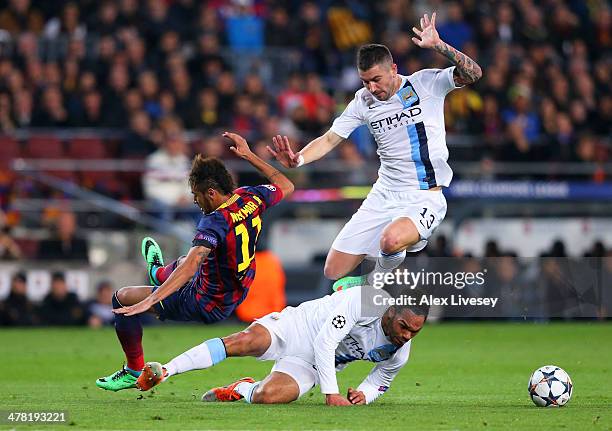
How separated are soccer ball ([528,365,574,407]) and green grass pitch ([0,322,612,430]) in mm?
115

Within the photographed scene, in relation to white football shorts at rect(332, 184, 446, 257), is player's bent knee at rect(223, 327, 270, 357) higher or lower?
lower

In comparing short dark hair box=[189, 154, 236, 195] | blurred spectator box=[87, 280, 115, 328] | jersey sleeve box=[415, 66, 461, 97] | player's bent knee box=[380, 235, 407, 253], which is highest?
jersey sleeve box=[415, 66, 461, 97]

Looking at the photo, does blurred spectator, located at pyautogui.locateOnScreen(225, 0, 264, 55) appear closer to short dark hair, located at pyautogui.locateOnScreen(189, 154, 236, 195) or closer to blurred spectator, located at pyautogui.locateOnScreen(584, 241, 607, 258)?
blurred spectator, located at pyautogui.locateOnScreen(584, 241, 607, 258)

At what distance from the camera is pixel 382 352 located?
9766 mm

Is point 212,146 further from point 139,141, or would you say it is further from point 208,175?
point 208,175

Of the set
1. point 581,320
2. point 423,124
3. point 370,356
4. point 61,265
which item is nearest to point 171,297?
point 370,356

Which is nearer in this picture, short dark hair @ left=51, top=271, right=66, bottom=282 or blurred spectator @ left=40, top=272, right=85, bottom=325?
short dark hair @ left=51, top=271, right=66, bottom=282

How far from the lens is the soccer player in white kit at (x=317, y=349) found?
9.49 meters

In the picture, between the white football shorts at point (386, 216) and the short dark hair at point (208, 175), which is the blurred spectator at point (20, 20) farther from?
the short dark hair at point (208, 175)

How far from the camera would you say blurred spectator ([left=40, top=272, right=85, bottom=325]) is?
18766 millimetres

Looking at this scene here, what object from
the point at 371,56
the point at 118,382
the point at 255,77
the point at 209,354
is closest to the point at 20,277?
the point at 255,77

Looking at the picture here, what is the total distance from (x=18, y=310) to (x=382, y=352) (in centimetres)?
1024

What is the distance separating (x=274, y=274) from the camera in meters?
18.0

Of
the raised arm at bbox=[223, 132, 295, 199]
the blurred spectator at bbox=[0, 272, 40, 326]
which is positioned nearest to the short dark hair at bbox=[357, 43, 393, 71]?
the raised arm at bbox=[223, 132, 295, 199]
